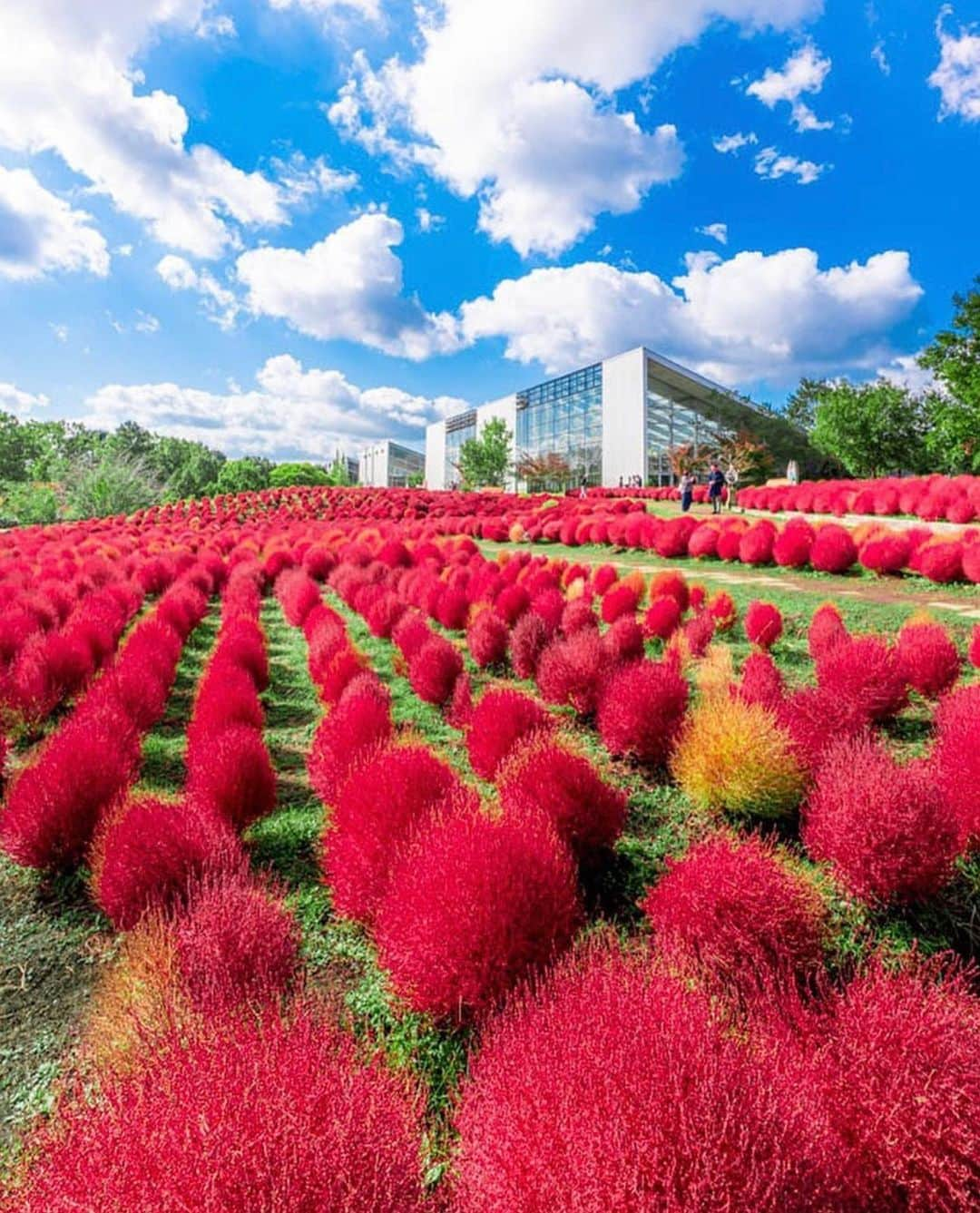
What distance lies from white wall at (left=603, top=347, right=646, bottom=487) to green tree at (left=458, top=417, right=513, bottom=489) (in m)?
8.94

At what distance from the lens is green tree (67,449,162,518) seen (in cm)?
2959

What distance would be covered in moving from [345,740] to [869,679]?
3504 mm

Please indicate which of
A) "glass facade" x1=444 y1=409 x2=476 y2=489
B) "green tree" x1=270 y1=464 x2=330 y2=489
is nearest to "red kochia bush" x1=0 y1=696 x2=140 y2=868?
"glass facade" x1=444 y1=409 x2=476 y2=489

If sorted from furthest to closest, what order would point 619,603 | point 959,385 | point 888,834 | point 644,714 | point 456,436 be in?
point 456,436, point 959,385, point 619,603, point 644,714, point 888,834

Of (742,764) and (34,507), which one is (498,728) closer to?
(742,764)

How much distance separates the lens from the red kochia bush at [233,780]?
338 centimetres

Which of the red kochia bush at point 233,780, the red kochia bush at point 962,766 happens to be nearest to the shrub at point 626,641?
the red kochia bush at point 962,766

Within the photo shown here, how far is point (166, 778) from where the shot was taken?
4.42 meters

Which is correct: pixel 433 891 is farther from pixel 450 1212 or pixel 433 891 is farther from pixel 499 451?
pixel 499 451

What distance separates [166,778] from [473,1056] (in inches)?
135

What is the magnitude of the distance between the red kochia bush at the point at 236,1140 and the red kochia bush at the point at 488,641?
4861 millimetres

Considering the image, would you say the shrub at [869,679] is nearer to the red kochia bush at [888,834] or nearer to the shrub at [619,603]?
the red kochia bush at [888,834]

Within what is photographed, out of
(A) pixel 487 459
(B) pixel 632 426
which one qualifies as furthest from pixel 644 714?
(A) pixel 487 459

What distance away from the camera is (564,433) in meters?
52.8
